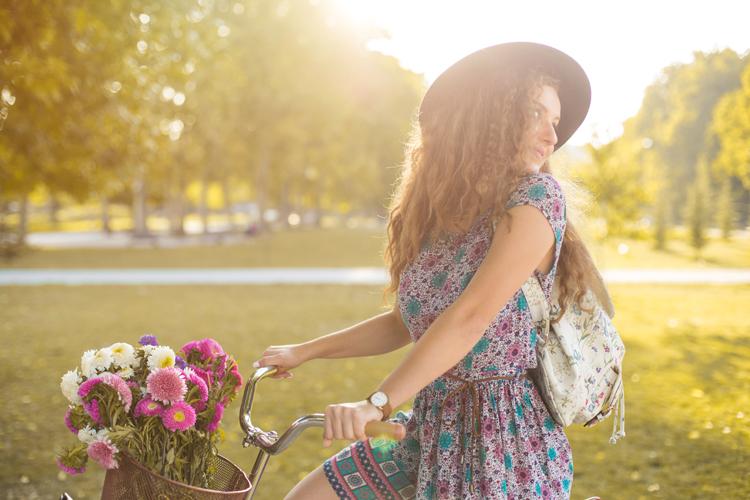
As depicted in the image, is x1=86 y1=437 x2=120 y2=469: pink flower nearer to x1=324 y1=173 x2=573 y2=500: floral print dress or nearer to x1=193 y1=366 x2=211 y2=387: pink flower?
x1=193 y1=366 x2=211 y2=387: pink flower

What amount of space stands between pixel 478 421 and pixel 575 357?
0.33m

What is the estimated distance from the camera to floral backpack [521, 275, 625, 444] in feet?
5.35

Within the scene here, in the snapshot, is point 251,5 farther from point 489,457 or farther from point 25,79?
point 489,457

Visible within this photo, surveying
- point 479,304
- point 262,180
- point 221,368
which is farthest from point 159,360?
point 262,180

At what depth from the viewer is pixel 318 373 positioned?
7.65m

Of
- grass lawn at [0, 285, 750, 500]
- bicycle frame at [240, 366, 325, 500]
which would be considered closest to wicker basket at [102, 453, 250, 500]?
bicycle frame at [240, 366, 325, 500]

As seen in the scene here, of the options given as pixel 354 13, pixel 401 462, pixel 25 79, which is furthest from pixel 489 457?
pixel 354 13

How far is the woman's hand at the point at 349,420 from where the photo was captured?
1.37 metres

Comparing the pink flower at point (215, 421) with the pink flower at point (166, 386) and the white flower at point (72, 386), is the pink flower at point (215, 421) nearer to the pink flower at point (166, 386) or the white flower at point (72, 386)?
the pink flower at point (166, 386)

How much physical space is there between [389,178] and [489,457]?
44037 mm

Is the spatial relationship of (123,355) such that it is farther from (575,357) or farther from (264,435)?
(575,357)

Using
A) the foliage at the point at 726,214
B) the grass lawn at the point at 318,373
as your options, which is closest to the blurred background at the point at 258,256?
the grass lawn at the point at 318,373

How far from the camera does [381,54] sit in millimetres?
32750

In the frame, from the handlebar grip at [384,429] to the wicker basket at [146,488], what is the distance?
38 cm
